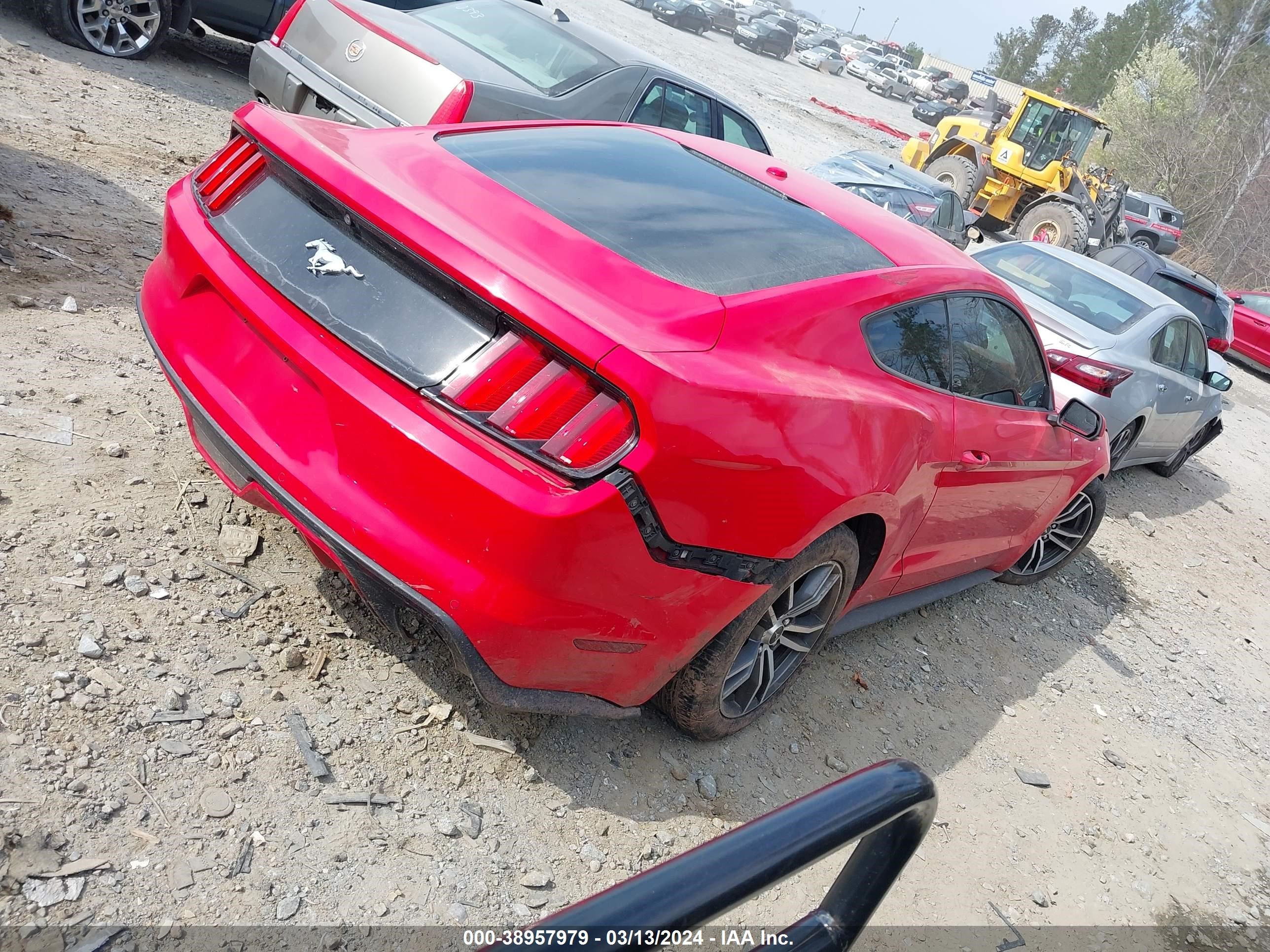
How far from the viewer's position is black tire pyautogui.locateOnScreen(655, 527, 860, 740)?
106 inches

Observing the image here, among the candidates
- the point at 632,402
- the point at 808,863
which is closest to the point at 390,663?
the point at 632,402

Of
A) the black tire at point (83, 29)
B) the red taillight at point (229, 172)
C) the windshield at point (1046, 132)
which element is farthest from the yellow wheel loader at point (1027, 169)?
the red taillight at point (229, 172)

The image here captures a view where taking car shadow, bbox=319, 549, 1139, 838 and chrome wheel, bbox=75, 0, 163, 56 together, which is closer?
car shadow, bbox=319, 549, 1139, 838

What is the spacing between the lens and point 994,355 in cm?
364

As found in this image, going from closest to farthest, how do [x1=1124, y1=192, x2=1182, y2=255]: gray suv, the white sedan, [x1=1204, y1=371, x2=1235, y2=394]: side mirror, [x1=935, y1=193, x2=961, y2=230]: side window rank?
[x1=1204, y1=371, x2=1235, y2=394]: side mirror
[x1=935, y1=193, x2=961, y2=230]: side window
[x1=1124, y1=192, x2=1182, y2=255]: gray suv
the white sedan

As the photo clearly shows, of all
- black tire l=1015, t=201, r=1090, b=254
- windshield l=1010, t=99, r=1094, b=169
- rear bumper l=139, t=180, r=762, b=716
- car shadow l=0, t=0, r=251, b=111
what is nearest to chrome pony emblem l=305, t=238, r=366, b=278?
rear bumper l=139, t=180, r=762, b=716

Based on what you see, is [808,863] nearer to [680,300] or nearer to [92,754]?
[680,300]

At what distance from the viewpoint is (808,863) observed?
3.96 ft

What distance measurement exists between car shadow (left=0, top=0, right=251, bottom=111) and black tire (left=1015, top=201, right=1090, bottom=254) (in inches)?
481

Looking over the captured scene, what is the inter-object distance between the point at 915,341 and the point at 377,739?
80.5 inches

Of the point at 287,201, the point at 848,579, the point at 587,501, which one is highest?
the point at 287,201

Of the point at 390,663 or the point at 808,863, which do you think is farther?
the point at 390,663

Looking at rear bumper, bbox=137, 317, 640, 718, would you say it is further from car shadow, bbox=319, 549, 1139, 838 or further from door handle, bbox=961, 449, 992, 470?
door handle, bbox=961, 449, 992, 470

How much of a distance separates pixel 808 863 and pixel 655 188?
7.31 feet
